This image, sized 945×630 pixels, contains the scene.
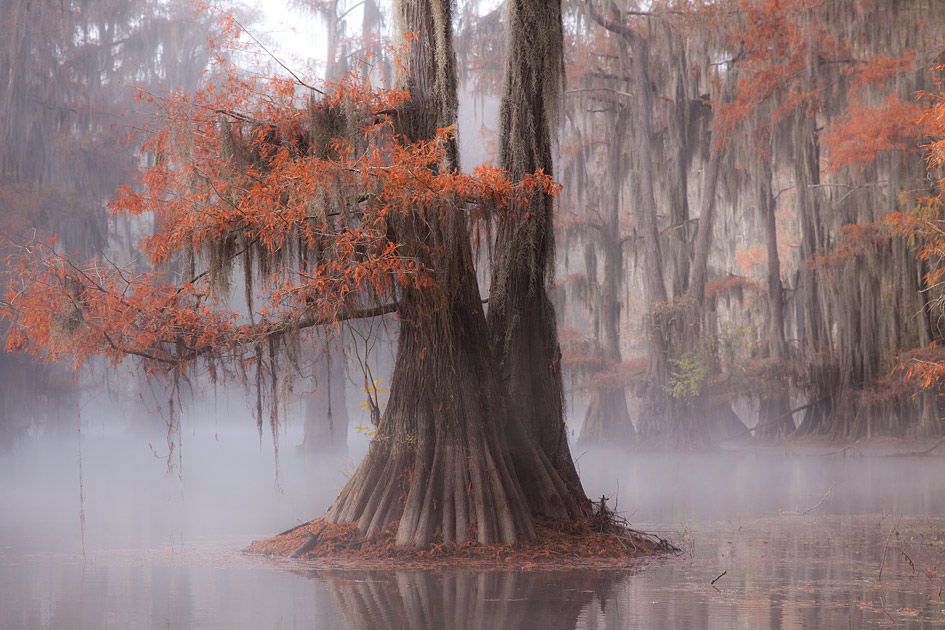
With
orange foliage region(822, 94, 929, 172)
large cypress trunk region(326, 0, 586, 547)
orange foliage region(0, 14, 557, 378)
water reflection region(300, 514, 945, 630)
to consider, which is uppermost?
orange foliage region(822, 94, 929, 172)

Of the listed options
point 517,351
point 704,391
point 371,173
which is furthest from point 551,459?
point 704,391

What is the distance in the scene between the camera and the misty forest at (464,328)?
7.94 m

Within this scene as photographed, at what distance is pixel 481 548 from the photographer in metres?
8.60

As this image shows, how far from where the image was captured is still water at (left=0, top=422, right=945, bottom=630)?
248 inches

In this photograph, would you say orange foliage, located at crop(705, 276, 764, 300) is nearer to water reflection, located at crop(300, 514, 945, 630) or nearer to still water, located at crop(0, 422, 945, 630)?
still water, located at crop(0, 422, 945, 630)

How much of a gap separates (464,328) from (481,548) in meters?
1.91

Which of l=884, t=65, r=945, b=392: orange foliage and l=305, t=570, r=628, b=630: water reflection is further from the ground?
l=884, t=65, r=945, b=392: orange foliage

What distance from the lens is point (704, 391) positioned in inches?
929

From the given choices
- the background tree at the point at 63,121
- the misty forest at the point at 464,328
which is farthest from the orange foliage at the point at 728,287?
the background tree at the point at 63,121

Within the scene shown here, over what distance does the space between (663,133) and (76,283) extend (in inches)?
736

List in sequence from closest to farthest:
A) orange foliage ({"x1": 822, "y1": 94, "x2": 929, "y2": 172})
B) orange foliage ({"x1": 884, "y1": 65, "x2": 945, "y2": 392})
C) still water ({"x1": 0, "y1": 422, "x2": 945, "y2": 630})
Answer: still water ({"x1": 0, "y1": 422, "x2": 945, "y2": 630})
orange foliage ({"x1": 884, "y1": 65, "x2": 945, "y2": 392})
orange foliage ({"x1": 822, "y1": 94, "x2": 929, "y2": 172})

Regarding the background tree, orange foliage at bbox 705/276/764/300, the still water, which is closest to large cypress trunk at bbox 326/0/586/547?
the still water

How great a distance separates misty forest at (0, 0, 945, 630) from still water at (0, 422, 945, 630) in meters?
0.05

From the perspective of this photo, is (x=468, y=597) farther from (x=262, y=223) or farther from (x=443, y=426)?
(x=262, y=223)
